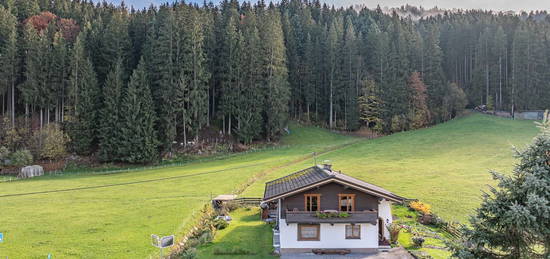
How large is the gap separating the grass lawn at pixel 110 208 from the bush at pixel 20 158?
22.5 ft

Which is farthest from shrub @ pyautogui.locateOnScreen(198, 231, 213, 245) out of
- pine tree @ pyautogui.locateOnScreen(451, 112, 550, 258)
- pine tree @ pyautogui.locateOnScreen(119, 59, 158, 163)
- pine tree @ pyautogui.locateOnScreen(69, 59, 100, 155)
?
pine tree @ pyautogui.locateOnScreen(69, 59, 100, 155)

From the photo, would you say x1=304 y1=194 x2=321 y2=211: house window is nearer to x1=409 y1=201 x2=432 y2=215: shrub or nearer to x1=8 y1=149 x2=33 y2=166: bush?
x1=409 y1=201 x2=432 y2=215: shrub

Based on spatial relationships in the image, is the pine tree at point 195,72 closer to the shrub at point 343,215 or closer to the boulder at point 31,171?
the boulder at point 31,171

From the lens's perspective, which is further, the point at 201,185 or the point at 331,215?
the point at 201,185

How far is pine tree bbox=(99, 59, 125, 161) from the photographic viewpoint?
50969mm

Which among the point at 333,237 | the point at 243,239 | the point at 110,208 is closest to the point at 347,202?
the point at 333,237

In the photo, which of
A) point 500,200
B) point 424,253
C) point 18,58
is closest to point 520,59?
point 424,253

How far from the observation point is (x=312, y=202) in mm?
23750

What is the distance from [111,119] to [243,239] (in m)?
34.9

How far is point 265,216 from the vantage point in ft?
95.7

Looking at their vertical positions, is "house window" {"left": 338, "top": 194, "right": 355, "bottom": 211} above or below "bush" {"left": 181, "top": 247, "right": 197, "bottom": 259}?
above

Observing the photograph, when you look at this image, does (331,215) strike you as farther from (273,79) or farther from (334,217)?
(273,79)

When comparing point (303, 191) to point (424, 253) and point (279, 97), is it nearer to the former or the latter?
point (424, 253)

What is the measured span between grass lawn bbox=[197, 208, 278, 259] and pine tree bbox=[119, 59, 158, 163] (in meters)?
25.0
